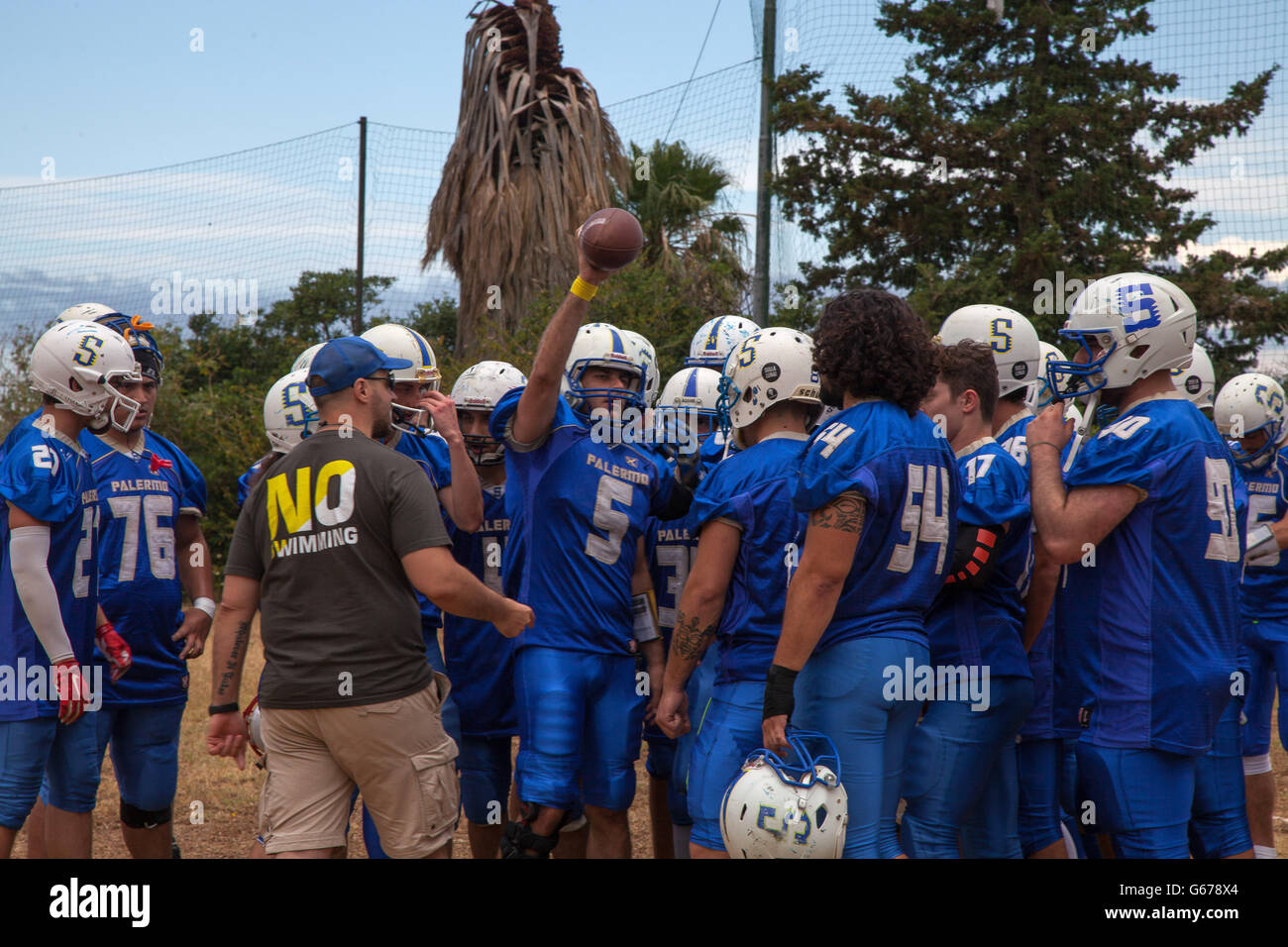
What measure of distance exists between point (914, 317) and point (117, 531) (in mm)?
3905

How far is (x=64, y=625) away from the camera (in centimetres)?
483

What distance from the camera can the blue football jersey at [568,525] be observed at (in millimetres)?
4785

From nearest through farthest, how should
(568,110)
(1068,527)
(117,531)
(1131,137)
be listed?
(1068,527) < (117,531) < (1131,137) < (568,110)

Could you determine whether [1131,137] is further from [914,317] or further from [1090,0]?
[914,317]

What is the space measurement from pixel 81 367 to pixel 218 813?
385cm

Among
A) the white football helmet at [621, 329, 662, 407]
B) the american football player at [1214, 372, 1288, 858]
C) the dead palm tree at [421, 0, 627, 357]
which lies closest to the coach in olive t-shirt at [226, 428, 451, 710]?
the white football helmet at [621, 329, 662, 407]

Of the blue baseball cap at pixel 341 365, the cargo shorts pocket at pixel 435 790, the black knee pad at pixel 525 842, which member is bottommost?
the black knee pad at pixel 525 842

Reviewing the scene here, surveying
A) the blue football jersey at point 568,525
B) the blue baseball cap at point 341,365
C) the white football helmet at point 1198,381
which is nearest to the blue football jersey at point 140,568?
the blue baseball cap at point 341,365

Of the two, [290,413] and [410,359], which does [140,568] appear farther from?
[410,359]

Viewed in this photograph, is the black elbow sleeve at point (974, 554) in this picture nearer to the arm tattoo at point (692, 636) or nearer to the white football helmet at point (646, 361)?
the arm tattoo at point (692, 636)

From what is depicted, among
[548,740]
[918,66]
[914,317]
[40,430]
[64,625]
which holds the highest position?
[918,66]

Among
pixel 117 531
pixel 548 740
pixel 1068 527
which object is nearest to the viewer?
pixel 1068 527

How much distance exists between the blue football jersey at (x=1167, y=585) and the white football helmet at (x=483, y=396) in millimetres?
2800

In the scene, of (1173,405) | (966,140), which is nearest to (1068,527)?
(1173,405)
